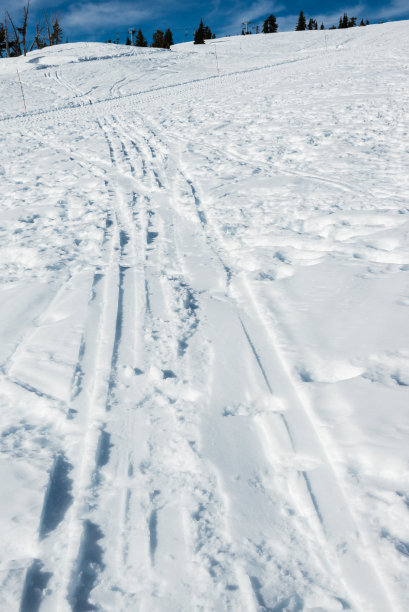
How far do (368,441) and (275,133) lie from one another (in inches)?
317

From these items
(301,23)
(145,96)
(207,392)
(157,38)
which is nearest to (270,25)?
(301,23)

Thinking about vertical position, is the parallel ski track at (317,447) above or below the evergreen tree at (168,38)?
below

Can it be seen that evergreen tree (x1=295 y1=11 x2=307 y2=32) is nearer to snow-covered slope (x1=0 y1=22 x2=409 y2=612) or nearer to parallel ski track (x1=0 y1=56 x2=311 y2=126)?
parallel ski track (x1=0 y1=56 x2=311 y2=126)

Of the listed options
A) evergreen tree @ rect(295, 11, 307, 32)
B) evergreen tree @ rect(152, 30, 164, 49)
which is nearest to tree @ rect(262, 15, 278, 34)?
evergreen tree @ rect(295, 11, 307, 32)

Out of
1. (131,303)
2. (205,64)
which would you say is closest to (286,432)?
(131,303)

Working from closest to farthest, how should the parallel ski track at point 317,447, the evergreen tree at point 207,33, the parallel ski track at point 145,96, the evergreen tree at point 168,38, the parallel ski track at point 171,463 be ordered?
the parallel ski track at point 317,447 < the parallel ski track at point 171,463 < the parallel ski track at point 145,96 < the evergreen tree at point 168,38 < the evergreen tree at point 207,33

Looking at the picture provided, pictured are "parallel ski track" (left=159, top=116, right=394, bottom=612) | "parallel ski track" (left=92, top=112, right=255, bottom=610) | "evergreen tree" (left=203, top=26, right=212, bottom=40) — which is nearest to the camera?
"parallel ski track" (left=159, top=116, right=394, bottom=612)

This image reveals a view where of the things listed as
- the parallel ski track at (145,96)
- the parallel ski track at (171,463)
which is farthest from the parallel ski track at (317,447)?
the parallel ski track at (145,96)

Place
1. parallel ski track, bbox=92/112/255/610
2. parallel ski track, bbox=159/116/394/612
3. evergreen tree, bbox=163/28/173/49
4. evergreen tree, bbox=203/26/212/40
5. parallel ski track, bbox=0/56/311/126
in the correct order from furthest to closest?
evergreen tree, bbox=203/26/212/40 → evergreen tree, bbox=163/28/173/49 → parallel ski track, bbox=0/56/311/126 → parallel ski track, bbox=92/112/255/610 → parallel ski track, bbox=159/116/394/612

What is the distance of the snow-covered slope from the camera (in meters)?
1.51

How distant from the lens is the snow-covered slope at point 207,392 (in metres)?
1.51

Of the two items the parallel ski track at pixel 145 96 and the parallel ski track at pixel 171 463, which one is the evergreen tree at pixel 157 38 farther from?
the parallel ski track at pixel 171 463

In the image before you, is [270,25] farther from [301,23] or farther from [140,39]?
[140,39]

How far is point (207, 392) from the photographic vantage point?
2.30 metres
